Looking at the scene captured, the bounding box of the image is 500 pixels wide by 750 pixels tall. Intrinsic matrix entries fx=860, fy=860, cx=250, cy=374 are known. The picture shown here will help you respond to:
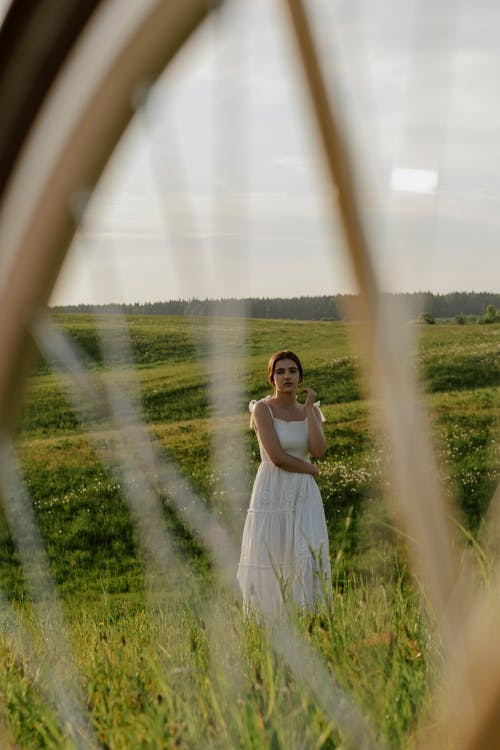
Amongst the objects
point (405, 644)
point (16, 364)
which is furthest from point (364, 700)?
point (16, 364)

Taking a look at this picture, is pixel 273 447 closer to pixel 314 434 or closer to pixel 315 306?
pixel 314 434

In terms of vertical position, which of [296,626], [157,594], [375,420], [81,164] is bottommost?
[296,626]

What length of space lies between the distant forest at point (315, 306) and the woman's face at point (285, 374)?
9.42ft

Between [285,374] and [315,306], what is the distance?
299 cm

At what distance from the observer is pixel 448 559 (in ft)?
0.97

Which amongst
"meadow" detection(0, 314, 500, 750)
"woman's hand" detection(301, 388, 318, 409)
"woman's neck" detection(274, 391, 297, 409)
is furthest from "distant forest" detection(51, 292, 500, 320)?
"woman's neck" detection(274, 391, 297, 409)

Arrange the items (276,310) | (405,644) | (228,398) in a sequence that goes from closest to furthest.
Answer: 1. (228,398)
2. (276,310)
3. (405,644)

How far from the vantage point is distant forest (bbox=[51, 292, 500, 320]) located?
334 millimetres

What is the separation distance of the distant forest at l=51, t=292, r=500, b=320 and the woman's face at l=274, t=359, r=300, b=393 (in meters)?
2.87

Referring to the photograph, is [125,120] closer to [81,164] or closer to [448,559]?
[81,164]

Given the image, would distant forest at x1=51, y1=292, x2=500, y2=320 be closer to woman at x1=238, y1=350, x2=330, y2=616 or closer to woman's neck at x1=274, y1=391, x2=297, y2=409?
woman at x1=238, y1=350, x2=330, y2=616

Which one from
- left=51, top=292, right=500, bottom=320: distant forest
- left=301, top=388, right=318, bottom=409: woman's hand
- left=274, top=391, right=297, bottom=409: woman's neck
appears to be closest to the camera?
left=51, top=292, right=500, bottom=320: distant forest

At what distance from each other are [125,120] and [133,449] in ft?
0.74

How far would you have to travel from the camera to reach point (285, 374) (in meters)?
3.56
